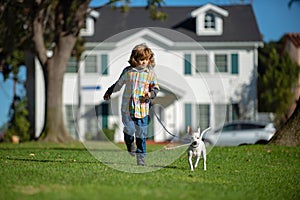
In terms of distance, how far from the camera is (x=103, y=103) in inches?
1519

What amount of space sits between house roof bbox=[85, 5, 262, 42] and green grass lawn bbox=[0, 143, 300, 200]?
90.0 feet

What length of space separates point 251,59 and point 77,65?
10462mm

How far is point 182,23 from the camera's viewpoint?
41.6 metres

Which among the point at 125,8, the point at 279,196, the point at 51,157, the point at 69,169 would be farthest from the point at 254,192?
the point at 125,8

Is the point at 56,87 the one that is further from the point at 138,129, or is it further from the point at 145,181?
the point at 145,181

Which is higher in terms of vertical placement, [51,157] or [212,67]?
[212,67]

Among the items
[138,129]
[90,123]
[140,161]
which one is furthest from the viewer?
[90,123]

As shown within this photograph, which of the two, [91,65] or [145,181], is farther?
[91,65]

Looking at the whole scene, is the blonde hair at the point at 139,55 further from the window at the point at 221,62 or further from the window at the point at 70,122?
the window at the point at 221,62

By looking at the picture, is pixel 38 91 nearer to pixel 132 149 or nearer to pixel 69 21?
pixel 69 21

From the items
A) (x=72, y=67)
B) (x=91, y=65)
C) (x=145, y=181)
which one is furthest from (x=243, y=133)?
(x=145, y=181)

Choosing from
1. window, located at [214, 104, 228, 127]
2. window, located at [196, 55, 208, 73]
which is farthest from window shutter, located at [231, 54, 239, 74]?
window, located at [214, 104, 228, 127]

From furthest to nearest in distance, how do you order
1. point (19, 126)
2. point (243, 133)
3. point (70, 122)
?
point (70, 122) → point (19, 126) → point (243, 133)

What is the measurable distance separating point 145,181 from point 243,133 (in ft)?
76.0
